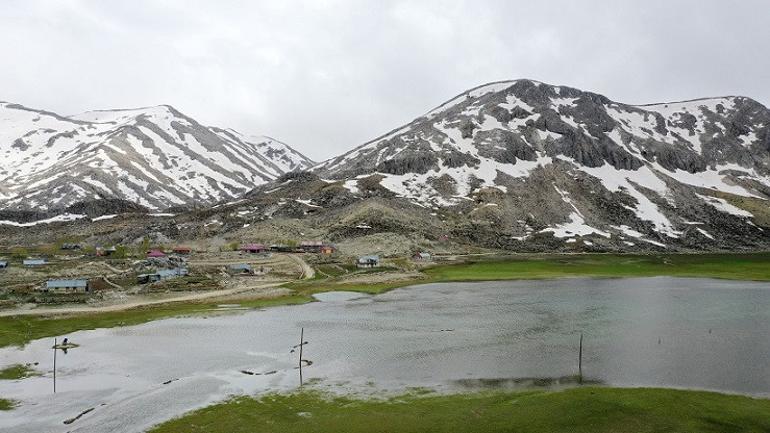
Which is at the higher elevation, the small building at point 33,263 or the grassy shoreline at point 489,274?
the small building at point 33,263

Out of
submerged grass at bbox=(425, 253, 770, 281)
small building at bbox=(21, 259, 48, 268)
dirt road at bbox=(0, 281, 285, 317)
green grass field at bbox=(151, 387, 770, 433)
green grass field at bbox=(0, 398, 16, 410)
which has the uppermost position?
small building at bbox=(21, 259, 48, 268)

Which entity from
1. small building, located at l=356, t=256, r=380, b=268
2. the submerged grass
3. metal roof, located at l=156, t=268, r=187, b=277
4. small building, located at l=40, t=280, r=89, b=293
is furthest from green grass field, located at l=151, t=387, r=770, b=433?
small building, located at l=356, t=256, r=380, b=268

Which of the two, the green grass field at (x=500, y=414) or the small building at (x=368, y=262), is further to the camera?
the small building at (x=368, y=262)

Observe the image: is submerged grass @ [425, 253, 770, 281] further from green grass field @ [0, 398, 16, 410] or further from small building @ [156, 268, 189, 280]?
green grass field @ [0, 398, 16, 410]

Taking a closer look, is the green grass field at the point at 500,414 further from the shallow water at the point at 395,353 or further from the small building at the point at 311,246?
the small building at the point at 311,246

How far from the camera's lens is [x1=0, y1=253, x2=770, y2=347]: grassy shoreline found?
81625 millimetres

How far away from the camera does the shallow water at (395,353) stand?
48000mm

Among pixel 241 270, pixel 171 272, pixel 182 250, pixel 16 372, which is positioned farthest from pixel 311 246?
pixel 16 372

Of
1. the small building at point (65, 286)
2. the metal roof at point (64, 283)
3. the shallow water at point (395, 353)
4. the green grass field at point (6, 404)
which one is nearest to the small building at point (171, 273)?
the metal roof at point (64, 283)

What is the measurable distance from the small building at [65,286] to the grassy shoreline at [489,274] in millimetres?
18441

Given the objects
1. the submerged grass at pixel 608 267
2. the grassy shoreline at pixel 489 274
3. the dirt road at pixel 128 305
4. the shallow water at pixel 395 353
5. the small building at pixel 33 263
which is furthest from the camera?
the small building at pixel 33 263

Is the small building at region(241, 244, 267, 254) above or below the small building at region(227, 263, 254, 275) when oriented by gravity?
above

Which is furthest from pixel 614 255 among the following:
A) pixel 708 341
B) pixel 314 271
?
pixel 708 341

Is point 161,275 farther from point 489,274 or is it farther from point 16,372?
point 489,274
